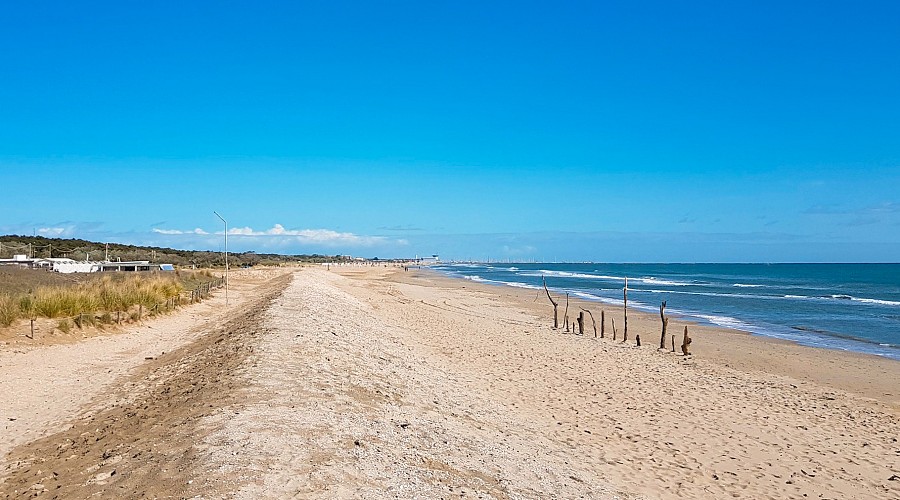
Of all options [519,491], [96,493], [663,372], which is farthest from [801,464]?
[96,493]

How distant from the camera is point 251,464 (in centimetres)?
538

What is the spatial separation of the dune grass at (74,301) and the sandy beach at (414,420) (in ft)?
7.08

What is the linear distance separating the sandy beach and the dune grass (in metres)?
2.16

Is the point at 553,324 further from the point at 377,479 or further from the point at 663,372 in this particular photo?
the point at 377,479

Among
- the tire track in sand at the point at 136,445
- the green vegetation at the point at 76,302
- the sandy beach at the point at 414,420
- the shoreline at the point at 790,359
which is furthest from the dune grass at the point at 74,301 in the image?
the shoreline at the point at 790,359

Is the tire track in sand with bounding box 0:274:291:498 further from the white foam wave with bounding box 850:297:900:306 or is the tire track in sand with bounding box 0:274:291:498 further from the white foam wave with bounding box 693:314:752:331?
the white foam wave with bounding box 850:297:900:306

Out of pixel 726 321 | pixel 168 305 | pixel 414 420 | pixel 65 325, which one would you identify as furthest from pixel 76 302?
pixel 726 321

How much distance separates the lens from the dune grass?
1566 centimetres

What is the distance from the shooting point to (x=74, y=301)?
55.8 ft

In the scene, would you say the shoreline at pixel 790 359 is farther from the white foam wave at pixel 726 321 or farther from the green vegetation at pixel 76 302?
the green vegetation at pixel 76 302

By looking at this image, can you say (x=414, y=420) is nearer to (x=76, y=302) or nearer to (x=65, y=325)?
(x=65, y=325)

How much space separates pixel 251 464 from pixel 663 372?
1198 cm

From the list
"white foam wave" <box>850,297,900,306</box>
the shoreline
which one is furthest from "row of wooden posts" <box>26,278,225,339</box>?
"white foam wave" <box>850,297,900,306</box>

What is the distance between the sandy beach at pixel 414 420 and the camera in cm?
577
